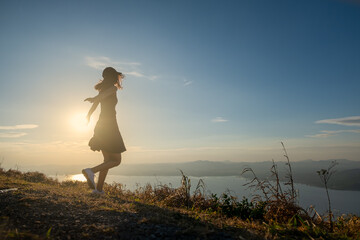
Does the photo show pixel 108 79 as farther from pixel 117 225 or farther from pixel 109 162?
pixel 117 225

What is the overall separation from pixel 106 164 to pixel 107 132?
0.78m

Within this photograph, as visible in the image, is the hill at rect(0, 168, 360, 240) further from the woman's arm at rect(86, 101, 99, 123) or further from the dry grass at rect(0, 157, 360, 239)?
the woman's arm at rect(86, 101, 99, 123)

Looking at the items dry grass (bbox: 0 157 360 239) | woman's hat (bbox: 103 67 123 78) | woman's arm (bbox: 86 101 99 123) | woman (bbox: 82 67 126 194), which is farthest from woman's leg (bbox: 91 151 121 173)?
woman's hat (bbox: 103 67 123 78)

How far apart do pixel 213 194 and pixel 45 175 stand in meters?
7.35

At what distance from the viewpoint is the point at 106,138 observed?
5.18m

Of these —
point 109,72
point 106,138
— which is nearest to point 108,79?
point 109,72

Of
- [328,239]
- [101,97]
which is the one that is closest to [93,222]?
[328,239]

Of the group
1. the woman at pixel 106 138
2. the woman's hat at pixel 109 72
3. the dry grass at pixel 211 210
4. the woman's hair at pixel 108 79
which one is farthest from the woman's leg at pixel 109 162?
the woman's hat at pixel 109 72

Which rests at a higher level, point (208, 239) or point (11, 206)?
point (11, 206)

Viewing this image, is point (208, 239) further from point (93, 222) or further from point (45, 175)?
point (45, 175)

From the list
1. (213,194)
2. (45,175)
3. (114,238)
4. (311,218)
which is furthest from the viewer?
(45,175)

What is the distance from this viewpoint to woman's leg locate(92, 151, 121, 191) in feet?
16.9

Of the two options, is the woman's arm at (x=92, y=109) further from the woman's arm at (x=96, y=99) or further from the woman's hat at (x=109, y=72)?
the woman's hat at (x=109, y=72)

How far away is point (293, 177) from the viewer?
457 cm
